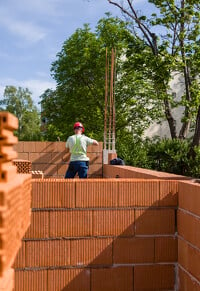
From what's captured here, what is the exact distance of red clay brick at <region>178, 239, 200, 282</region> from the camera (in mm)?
4289

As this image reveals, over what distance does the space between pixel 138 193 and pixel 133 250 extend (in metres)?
0.57

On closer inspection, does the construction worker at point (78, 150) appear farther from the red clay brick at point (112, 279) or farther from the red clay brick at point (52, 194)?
the red clay brick at point (112, 279)

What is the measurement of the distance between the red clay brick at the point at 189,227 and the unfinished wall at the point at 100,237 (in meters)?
0.13

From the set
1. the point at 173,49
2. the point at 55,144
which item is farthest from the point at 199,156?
the point at 173,49

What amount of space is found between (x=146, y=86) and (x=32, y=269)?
27.7 meters

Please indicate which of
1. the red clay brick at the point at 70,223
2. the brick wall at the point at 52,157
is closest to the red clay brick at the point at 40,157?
the brick wall at the point at 52,157

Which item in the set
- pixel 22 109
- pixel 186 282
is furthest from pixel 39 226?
pixel 22 109

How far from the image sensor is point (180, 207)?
15.7 ft

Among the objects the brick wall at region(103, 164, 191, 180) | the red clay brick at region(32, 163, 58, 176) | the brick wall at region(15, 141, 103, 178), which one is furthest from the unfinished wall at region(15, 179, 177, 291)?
the red clay brick at region(32, 163, 58, 176)

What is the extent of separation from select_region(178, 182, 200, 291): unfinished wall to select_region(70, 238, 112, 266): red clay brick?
731 mm

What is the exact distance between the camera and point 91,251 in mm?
4621

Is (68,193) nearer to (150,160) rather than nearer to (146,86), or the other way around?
(150,160)

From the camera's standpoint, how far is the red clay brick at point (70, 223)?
4.55 m

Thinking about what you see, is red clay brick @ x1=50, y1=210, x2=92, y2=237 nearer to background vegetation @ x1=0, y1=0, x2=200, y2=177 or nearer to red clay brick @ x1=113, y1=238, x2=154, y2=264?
red clay brick @ x1=113, y1=238, x2=154, y2=264
